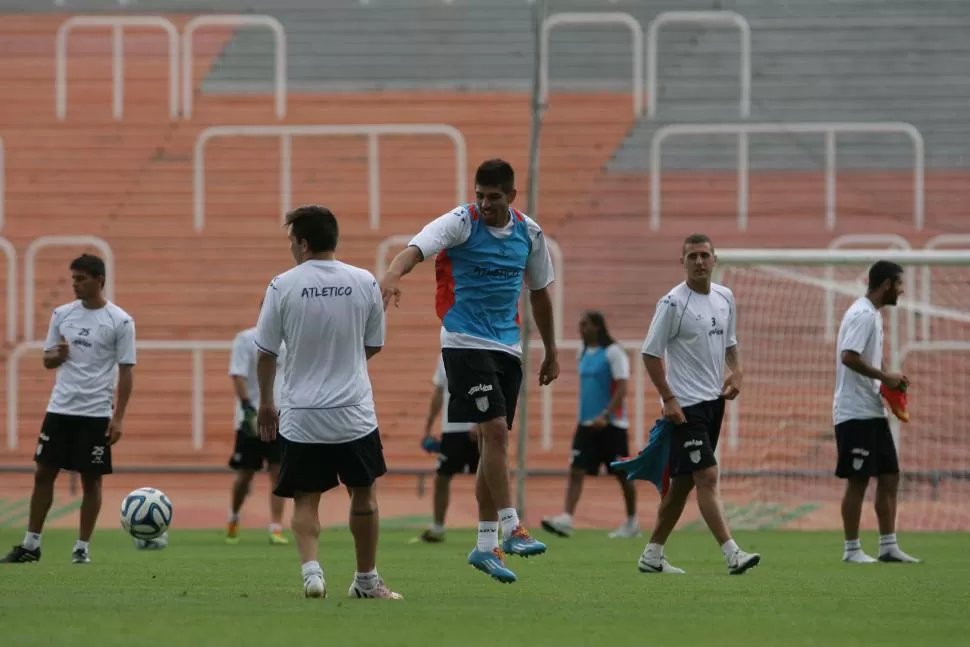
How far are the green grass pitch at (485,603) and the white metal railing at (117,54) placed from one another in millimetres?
11473

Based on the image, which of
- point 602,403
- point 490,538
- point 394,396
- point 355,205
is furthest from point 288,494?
point 355,205

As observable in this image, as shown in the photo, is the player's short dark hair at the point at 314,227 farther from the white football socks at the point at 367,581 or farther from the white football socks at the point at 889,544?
the white football socks at the point at 889,544

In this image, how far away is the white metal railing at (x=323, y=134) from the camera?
2221 cm

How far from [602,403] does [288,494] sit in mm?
9172

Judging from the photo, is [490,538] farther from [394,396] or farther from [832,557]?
[394,396]

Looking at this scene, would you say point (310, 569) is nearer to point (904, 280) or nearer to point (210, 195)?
point (904, 280)

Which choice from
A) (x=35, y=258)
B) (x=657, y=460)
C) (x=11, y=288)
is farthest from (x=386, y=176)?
(x=657, y=460)

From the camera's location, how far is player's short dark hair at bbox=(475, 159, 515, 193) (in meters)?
8.47

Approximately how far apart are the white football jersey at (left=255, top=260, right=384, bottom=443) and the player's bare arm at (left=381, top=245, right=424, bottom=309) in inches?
6.0

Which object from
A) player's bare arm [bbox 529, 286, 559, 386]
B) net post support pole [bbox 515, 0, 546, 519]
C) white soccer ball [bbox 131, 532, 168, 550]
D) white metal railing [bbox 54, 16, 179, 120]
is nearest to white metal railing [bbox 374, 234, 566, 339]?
net post support pole [bbox 515, 0, 546, 519]

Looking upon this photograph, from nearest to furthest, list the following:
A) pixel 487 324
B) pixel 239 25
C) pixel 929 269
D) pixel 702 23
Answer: pixel 487 324 < pixel 929 269 < pixel 702 23 < pixel 239 25

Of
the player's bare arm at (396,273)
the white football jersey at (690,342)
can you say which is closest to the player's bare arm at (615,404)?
the white football jersey at (690,342)

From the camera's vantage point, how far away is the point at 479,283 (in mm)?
8703

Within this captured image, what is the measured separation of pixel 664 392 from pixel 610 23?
14035 mm
